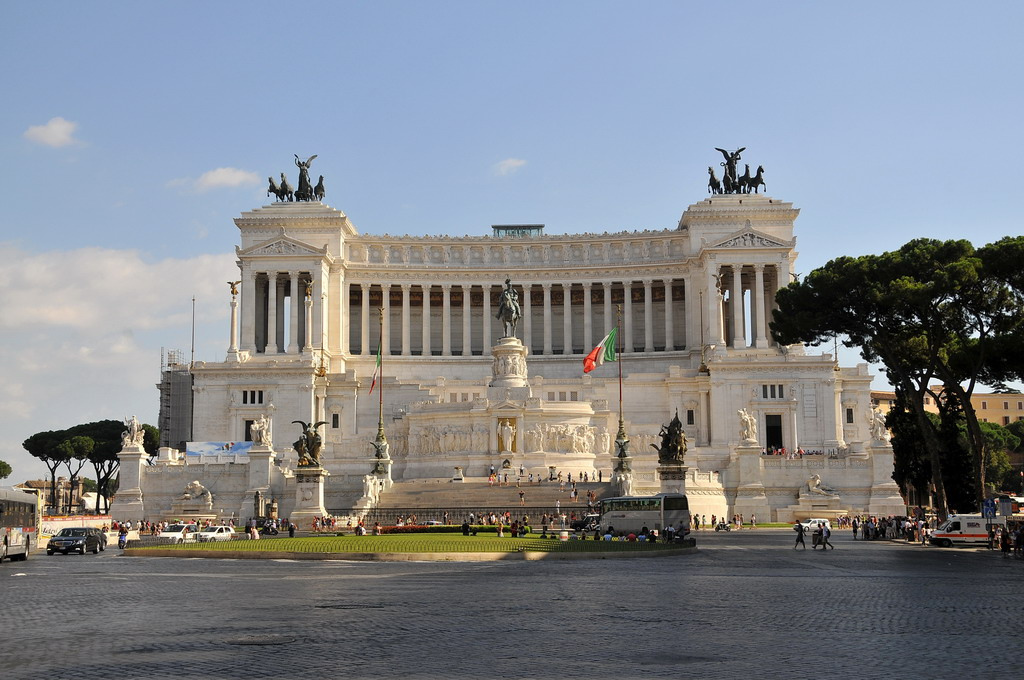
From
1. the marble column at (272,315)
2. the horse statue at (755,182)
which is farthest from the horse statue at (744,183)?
the marble column at (272,315)

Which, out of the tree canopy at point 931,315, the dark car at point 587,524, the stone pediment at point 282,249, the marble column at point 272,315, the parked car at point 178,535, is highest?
the stone pediment at point 282,249

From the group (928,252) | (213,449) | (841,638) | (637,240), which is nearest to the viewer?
(841,638)

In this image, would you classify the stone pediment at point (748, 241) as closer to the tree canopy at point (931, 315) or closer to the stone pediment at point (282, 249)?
the stone pediment at point (282, 249)

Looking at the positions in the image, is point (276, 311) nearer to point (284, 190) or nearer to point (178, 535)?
point (284, 190)

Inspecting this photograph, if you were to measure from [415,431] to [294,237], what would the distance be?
31.0 metres

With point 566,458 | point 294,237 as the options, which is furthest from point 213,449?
point 294,237

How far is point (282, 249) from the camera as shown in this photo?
4220 inches

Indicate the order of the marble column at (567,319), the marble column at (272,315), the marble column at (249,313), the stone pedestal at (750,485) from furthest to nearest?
1. the marble column at (567,319)
2. the marble column at (249,313)
3. the marble column at (272,315)
4. the stone pedestal at (750,485)

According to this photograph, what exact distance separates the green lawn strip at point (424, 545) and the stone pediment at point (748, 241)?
60275 mm

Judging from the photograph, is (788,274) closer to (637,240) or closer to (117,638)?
(637,240)

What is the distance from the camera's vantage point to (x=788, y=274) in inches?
4129

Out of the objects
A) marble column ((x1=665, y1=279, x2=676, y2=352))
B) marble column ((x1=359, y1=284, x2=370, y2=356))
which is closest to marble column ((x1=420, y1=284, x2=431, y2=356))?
marble column ((x1=359, y1=284, x2=370, y2=356))

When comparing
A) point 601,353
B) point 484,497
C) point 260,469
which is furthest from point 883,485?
point 260,469

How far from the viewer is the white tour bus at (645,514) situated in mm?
53688
